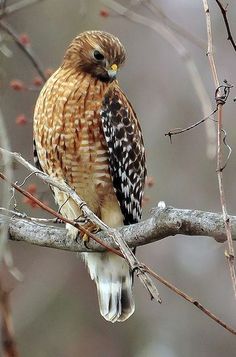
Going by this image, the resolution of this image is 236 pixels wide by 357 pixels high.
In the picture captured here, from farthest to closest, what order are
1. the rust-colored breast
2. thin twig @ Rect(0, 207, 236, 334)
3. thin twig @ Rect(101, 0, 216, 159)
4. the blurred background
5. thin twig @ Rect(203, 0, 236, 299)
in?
the blurred background → the rust-colored breast → thin twig @ Rect(101, 0, 216, 159) → thin twig @ Rect(0, 207, 236, 334) → thin twig @ Rect(203, 0, 236, 299)

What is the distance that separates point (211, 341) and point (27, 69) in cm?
468

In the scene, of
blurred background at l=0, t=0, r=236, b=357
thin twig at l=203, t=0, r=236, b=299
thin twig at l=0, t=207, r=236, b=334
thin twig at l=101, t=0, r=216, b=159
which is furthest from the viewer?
blurred background at l=0, t=0, r=236, b=357

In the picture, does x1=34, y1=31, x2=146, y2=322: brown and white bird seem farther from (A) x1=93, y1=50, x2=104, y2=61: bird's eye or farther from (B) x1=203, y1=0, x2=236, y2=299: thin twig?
(B) x1=203, y1=0, x2=236, y2=299: thin twig

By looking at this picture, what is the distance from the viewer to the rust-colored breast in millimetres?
5156

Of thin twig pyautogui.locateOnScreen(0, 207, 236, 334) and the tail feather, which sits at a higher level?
thin twig pyautogui.locateOnScreen(0, 207, 236, 334)

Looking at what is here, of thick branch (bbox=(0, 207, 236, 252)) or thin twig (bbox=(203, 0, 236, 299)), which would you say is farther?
thick branch (bbox=(0, 207, 236, 252))

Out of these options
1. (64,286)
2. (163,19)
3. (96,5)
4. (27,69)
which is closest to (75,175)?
(163,19)

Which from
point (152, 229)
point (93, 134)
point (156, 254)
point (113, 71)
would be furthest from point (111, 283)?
point (156, 254)

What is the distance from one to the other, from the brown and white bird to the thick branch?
0.37 m

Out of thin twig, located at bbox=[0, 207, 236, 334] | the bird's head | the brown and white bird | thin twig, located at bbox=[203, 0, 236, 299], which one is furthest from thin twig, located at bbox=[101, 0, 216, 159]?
thin twig, located at bbox=[203, 0, 236, 299]

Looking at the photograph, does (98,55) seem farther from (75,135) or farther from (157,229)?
(157,229)

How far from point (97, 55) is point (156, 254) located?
284 inches

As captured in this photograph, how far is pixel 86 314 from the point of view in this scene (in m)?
11.8

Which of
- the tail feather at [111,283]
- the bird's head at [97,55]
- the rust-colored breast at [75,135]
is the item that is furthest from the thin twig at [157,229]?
the bird's head at [97,55]
